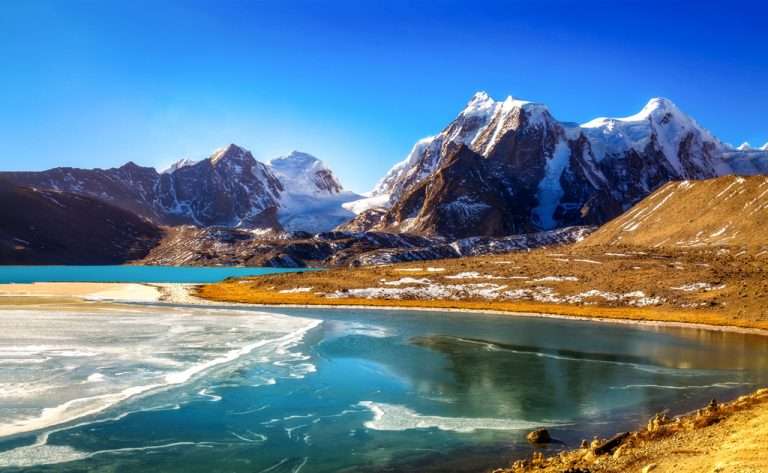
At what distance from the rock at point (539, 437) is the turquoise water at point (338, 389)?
59 centimetres

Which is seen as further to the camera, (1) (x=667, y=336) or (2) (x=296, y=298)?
(2) (x=296, y=298)

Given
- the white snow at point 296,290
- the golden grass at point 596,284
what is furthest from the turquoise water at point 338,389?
the white snow at point 296,290

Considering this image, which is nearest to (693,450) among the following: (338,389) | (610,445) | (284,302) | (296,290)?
(610,445)

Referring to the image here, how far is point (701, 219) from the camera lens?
155 metres

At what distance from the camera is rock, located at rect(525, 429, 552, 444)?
27031 mm

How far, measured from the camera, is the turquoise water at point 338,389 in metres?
25.3

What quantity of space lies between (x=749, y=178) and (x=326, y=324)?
134m

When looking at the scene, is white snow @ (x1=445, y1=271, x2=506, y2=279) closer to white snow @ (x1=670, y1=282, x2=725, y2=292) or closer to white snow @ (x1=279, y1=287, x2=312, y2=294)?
white snow @ (x1=279, y1=287, x2=312, y2=294)

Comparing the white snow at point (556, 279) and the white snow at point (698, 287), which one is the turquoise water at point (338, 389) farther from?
the white snow at point (556, 279)

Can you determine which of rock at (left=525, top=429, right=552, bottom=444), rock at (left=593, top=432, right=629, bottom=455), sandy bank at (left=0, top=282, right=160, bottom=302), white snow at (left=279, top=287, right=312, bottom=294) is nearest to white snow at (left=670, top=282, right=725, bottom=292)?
white snow at (left=279, top=287, right=312, bottom=294)

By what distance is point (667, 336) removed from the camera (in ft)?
224

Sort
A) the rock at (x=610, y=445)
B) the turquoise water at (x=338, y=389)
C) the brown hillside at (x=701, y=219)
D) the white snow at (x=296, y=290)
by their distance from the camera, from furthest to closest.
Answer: the brown hillside at (x=701, y=219) → the white snow at (x=296, y=290) → the turquoise water at (x=338, y=389) → the rock at (x=610, y=445)

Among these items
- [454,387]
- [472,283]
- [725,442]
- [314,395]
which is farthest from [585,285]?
[725,442]

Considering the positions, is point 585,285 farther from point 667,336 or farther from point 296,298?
point 296,298
